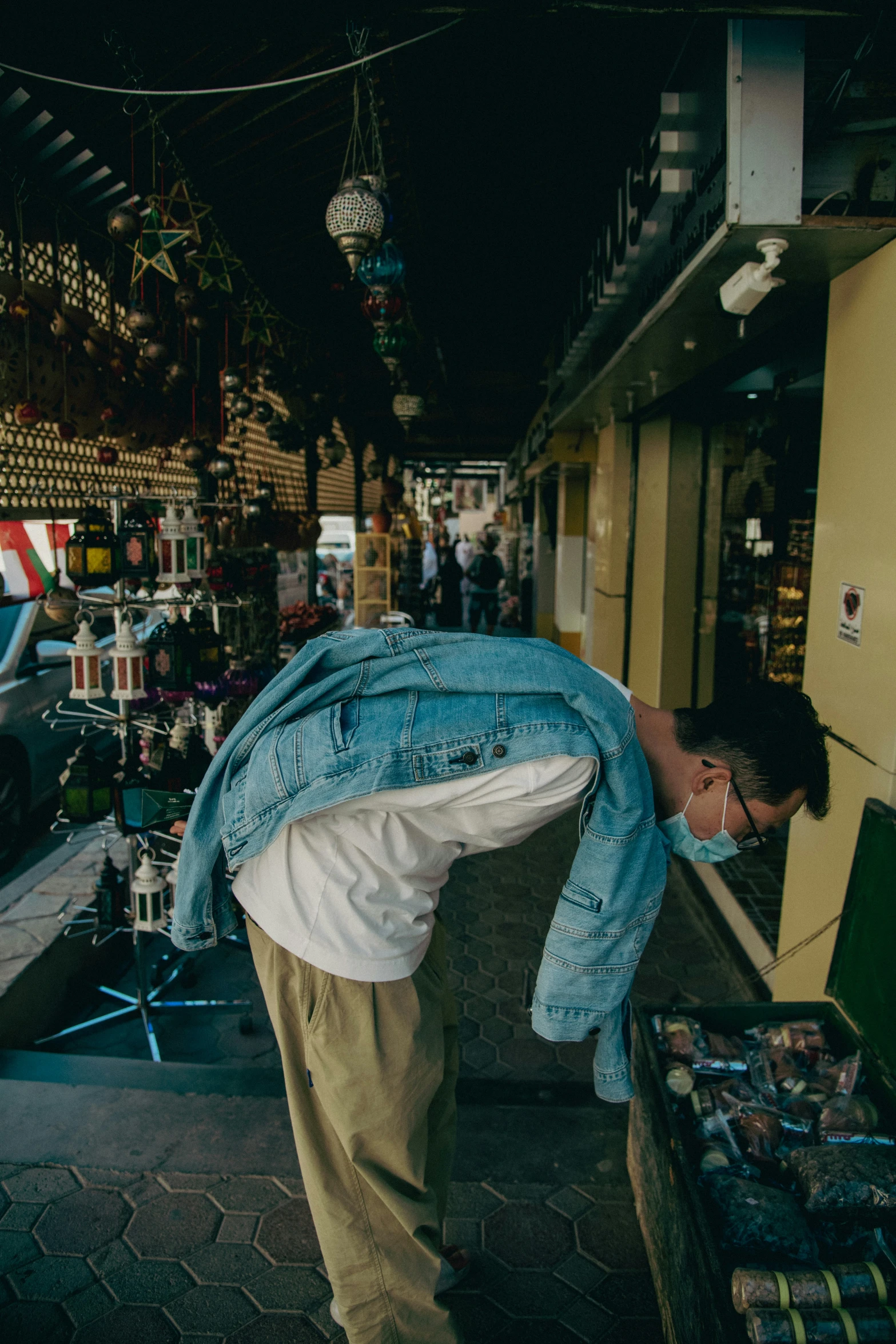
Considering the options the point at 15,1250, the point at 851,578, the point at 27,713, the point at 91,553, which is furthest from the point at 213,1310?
the point at 27,713

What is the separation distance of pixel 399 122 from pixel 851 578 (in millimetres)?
2870

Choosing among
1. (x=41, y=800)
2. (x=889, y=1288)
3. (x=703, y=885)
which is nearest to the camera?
(x=889, y=1288)

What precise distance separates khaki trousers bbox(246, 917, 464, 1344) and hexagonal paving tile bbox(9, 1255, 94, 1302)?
896 millimetres

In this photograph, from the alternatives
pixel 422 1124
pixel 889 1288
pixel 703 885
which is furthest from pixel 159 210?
pixel 703 885

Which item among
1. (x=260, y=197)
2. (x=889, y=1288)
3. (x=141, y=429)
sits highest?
(x=260, y=197)

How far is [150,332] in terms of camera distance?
3.57 meters

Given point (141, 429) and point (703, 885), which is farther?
point (703, 885)

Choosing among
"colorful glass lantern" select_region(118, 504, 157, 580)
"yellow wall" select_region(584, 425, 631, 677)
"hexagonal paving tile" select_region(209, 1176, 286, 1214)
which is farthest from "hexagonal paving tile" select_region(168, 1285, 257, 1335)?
A: "yellow wall" select_region(584, 425, 631, 677)

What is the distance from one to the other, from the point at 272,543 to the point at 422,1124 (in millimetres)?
5442

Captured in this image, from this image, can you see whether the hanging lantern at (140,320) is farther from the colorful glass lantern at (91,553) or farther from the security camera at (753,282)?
the security camera at (753,282)

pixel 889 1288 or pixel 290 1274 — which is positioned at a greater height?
pixel 889 1288

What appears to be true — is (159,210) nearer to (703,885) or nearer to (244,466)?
(244,466)

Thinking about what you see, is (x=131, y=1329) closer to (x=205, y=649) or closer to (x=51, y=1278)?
(x=51, y=1278)

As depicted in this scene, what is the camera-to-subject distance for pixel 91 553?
3012 mm
